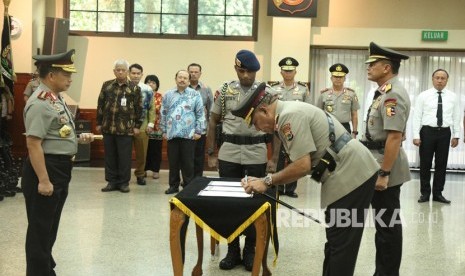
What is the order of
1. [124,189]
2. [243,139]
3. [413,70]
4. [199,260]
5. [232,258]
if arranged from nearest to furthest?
1. [199,260]
2. [232,258]
3. [243,139]
4. [124,189]
5. [413,70]

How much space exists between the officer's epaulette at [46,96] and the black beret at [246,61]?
1246mm

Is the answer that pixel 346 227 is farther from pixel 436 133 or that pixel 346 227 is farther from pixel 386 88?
pixel 436 133

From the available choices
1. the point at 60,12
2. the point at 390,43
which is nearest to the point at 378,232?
the point at 390,43

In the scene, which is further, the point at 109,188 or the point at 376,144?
the point at 109,188

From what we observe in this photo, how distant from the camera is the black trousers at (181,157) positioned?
675cm

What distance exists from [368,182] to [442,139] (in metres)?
4.46

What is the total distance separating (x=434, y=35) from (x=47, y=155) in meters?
8.08

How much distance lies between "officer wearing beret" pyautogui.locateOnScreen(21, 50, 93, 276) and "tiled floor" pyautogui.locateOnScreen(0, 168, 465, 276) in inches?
20.6

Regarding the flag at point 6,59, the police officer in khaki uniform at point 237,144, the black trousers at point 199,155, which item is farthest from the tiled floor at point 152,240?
the flag at point 6,59

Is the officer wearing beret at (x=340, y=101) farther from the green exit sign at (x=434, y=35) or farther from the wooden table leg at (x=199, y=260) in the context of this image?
the wooden table leg at (x=199, y=260)

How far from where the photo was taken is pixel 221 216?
10.6 feet

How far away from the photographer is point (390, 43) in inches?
385

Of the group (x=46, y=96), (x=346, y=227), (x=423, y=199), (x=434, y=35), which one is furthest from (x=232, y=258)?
(x=434, y=35)

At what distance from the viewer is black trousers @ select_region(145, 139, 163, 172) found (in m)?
A: 8.20
